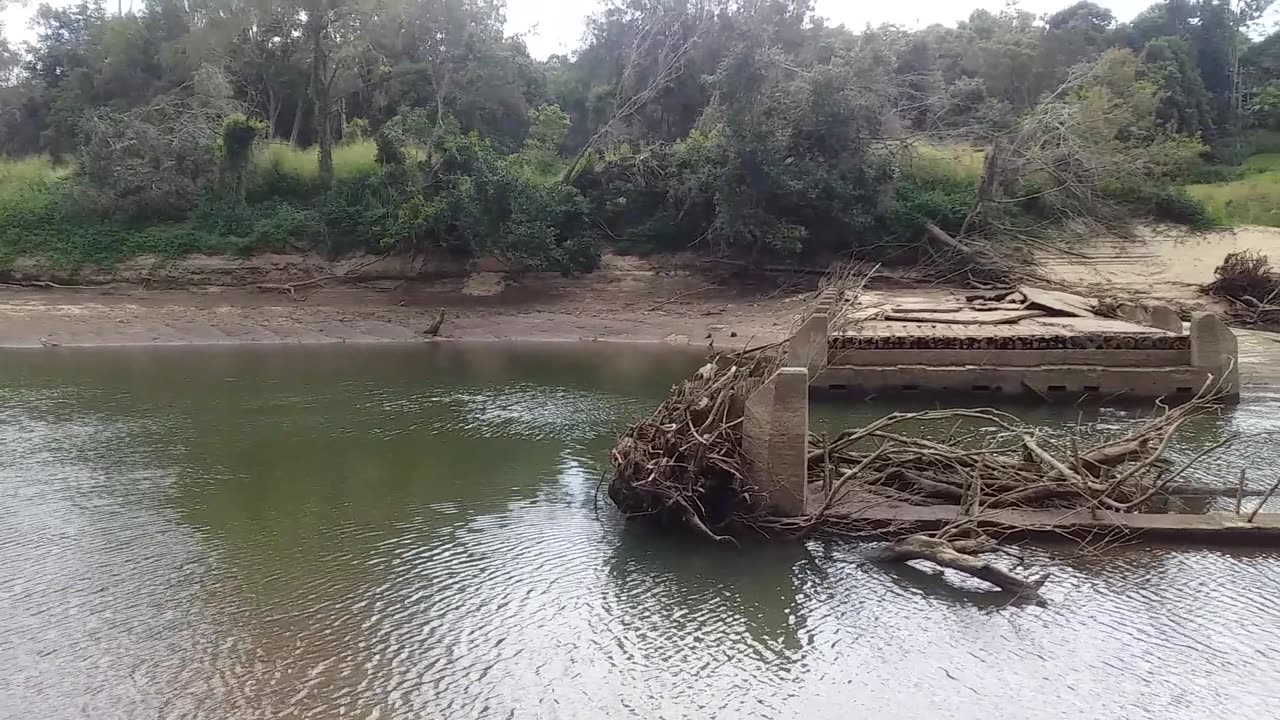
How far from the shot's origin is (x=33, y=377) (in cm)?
1881

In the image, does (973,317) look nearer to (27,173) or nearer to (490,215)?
(490,215)

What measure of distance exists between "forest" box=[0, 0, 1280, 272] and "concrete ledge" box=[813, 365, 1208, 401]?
10.1m

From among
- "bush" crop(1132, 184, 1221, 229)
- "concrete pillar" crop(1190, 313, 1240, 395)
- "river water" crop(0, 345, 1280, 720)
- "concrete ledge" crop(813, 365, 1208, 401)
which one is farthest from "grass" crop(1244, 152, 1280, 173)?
"river water" crop(0, 345, 1280, 720)

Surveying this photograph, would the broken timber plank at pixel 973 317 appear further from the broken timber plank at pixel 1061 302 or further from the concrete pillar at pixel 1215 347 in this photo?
the concrete pillar at pixel 1215 347

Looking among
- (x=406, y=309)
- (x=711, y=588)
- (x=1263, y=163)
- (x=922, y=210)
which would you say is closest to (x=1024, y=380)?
(x=711, y=588)

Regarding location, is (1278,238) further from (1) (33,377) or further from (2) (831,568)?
(1) (33,377)

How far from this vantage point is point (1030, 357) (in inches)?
630

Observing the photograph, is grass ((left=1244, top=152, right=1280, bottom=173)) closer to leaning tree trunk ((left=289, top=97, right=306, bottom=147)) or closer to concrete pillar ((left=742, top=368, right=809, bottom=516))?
concrete pillar ((left=742, top=368, right=809, bottom=516))

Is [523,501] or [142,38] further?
[142,38]

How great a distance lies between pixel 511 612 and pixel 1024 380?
1137cm

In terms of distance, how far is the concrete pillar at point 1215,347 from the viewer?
15.4m

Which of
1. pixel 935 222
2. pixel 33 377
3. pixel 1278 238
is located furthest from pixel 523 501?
pixel 1278 238

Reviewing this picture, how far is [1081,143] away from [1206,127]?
1825 cm

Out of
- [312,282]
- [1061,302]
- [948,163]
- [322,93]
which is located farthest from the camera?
[322,93]
